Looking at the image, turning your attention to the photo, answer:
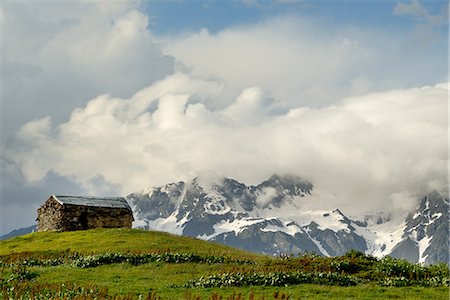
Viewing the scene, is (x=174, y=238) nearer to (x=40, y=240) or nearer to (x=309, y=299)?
(x=40, y=240)

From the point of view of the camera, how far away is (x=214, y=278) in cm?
4222

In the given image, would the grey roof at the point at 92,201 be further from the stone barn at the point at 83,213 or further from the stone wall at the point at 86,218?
the stone wall at the point at 86,218

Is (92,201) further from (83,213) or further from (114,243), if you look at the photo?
(114,243)

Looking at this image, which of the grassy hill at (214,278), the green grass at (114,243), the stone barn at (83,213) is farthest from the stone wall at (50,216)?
the grassy hill at (214,278)

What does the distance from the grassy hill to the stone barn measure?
38.3 meters

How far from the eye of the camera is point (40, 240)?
90688 mm

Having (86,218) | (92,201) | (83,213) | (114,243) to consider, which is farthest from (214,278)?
(92,201)

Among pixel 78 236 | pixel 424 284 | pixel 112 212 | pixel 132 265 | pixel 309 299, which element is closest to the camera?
pixel 309 299

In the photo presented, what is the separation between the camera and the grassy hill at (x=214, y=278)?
37031mm

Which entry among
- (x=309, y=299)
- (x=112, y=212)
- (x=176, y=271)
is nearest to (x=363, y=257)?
(x=176, y=271)

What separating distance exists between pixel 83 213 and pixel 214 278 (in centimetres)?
6506

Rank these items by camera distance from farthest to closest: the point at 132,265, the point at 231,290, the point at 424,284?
the point at 132,265 → the point at 424,284 → the point at 231,290

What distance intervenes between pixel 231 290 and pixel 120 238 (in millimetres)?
41725

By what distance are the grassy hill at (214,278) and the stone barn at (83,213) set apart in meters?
38.3
